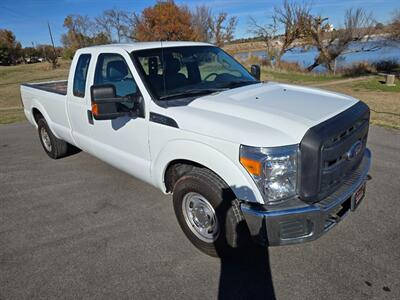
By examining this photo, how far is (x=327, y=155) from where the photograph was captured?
243 cm

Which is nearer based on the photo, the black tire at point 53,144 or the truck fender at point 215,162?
the truck fender at point 215,162

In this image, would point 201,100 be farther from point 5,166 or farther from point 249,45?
point 249,45

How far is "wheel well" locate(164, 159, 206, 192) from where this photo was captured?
306 cm

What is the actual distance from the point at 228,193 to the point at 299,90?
63.4 inches

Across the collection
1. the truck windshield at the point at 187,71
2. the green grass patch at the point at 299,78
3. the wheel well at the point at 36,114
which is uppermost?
the truck windshield at the point at 187,71

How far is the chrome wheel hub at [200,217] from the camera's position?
2.93 metres

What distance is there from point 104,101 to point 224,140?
1296 millimetres

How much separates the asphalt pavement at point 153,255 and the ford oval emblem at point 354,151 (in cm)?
90

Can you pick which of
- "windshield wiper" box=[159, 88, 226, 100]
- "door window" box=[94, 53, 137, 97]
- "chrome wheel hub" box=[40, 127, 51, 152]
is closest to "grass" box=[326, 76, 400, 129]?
"windshield wiper" box=[159, 88, 226, 100]

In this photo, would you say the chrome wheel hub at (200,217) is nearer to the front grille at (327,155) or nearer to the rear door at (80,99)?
the front grille at (327,155)

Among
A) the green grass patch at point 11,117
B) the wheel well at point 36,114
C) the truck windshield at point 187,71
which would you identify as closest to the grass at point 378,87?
the truck windshield at point 187,71

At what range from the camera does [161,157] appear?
3.16 metres

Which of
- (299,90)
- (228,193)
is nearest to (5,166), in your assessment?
(228,193)

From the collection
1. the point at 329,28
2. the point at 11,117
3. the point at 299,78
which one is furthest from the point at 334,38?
the point at 11,117
